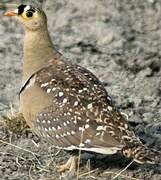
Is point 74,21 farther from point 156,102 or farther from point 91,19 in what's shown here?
point 156,102

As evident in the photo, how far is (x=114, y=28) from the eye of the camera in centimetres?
867

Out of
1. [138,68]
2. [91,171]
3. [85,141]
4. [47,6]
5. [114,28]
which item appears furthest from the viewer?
[47,6]

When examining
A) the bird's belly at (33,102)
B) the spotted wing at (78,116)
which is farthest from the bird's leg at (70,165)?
the bird's belly at (33,102)

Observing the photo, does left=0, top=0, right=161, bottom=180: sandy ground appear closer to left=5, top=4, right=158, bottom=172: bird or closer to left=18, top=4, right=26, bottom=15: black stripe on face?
left=5, top=4, right=158, bottom=172: bird

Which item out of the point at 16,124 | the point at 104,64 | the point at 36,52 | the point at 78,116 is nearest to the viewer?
the point at 78,116

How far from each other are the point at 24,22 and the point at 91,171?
1.42 metres

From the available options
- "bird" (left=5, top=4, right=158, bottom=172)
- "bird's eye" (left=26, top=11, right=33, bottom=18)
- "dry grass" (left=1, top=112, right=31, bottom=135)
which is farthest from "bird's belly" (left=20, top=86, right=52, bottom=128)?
"bird's eye" (left=26, top=11, right=33, bottom=18)

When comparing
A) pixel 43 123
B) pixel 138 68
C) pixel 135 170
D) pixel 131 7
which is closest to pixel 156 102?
pixel 138 68

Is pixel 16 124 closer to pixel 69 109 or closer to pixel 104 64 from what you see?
pixel 69 109

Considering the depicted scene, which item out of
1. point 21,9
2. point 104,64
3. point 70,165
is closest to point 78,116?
point 70,165

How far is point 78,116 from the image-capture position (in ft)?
18.1

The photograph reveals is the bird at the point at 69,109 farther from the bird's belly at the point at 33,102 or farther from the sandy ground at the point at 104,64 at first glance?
the sandy ground at the point at 104,64

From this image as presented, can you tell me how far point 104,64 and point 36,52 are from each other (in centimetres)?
194

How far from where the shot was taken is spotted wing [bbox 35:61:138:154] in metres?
5.40
